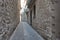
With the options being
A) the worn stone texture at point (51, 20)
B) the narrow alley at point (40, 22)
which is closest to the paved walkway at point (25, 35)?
the narrow alley at point (40, 22)

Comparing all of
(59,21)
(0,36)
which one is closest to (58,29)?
(59,21)

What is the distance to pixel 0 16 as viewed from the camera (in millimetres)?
3088

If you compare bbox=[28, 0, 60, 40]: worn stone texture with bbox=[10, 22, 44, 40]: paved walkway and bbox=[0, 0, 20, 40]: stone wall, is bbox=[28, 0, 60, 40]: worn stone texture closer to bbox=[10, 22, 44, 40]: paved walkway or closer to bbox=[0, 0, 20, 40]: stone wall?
bbox=[10, 22, 44, 40]: paved walkway

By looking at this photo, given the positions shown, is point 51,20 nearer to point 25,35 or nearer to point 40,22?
point 40,22

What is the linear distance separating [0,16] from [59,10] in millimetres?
1668

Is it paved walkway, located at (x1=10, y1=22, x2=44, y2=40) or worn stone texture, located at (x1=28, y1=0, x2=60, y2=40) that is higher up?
worn stone texture, located at (x1=28, y1=0, x2=60, y2=40)

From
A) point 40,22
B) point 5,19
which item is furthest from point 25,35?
point 5,19

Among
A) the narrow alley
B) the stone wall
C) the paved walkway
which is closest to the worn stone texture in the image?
the narrow alley

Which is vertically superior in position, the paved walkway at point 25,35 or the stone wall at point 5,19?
the stone wall at point 5,19

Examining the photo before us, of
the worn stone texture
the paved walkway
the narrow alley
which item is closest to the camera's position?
the worn stone texture

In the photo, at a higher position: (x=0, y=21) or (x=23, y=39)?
(x=0, y=21)

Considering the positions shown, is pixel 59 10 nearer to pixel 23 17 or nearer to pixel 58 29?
pixel 58 29

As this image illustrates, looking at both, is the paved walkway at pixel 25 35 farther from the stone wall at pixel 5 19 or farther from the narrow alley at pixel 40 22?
the stone wall at pixel 5 19

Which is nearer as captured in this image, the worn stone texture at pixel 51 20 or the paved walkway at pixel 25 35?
the worn stone texture at pixel 51 20
